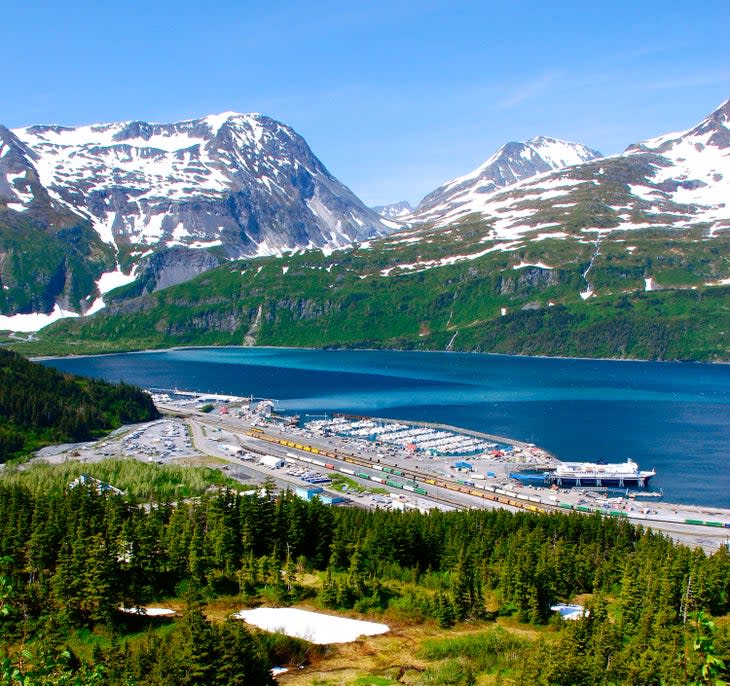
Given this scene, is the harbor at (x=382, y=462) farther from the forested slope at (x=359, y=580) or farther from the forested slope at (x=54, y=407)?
the forested slope at (x=359, y=580)

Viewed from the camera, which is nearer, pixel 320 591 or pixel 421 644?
pixel 421 644

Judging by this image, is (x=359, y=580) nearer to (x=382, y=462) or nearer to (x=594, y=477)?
(x=382, y=462)

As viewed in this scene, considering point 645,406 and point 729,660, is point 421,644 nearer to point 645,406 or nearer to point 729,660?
point 729,660

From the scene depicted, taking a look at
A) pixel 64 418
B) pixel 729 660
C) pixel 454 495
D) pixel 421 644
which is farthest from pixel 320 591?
pixel 64 418

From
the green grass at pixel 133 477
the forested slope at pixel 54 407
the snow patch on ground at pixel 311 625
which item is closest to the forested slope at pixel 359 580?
the snow patch on ground at pixel 311 625

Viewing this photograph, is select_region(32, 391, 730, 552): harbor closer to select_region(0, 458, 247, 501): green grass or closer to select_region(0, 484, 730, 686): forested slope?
select_region(0, 458, 247, 501): green grass

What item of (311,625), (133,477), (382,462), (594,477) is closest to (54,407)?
(133,477)

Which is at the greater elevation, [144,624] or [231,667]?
[231,667]
